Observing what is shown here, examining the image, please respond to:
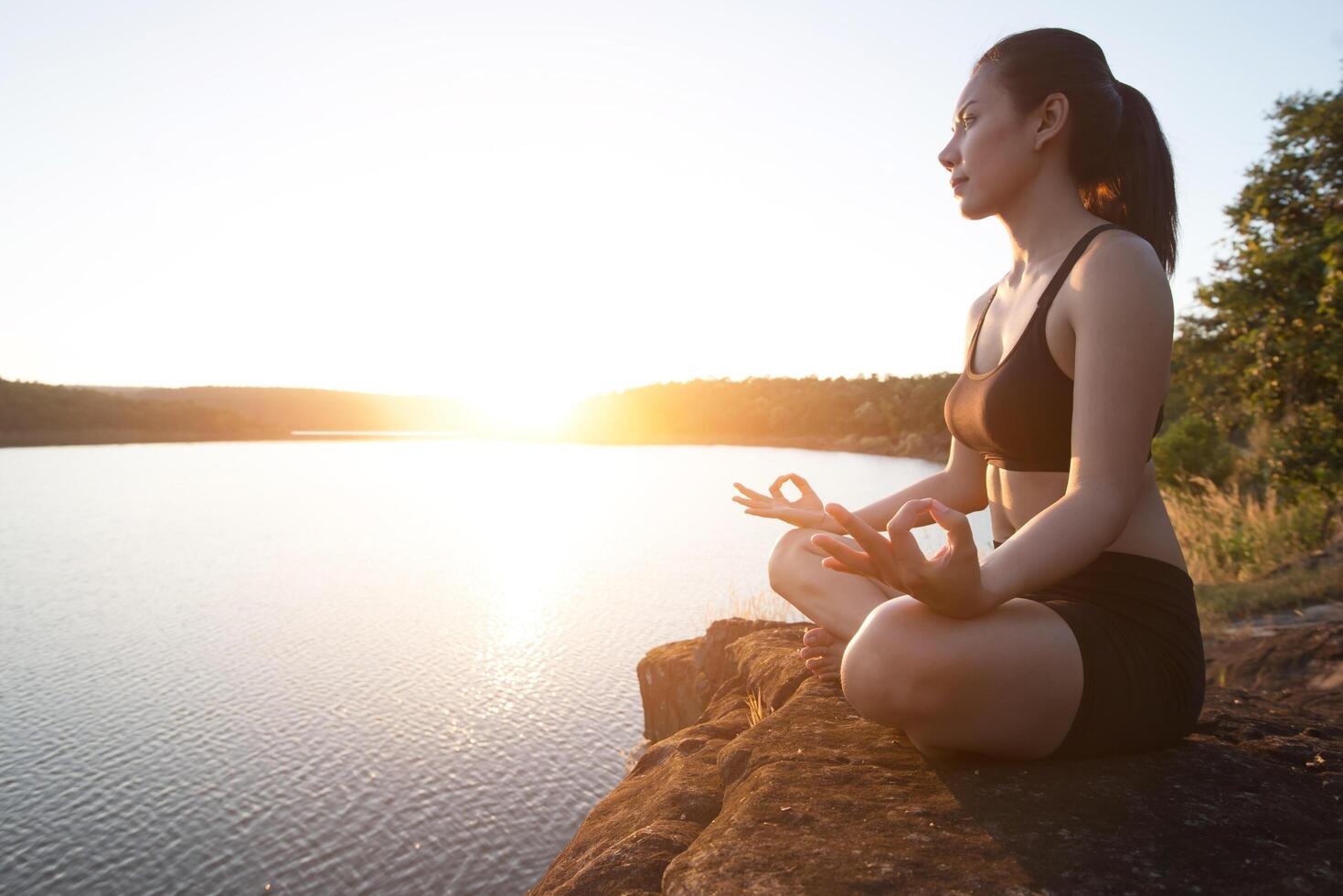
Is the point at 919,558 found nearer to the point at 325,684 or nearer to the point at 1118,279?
the point at 1118,279

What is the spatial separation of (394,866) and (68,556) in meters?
15.9

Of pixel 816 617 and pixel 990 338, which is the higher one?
pixel 990 338

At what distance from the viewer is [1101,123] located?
2.01 m

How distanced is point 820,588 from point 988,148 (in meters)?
1.24

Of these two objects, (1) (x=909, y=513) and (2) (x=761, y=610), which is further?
(2) (x=761, y=610)

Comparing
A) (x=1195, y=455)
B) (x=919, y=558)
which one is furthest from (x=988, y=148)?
(x=1195, y=455)

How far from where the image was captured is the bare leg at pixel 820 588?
7.69 feet

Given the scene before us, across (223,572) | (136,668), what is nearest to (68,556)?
(223,572)

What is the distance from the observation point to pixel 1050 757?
1.89 meters

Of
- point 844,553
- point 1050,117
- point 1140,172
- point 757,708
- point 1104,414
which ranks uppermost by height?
point 1050,117

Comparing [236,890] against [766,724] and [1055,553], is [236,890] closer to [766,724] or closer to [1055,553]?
[766,724]

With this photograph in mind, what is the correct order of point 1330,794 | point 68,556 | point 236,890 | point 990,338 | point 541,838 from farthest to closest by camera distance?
point 68,556
point 541,838
point 236,890
point 990,338
point 1330,794

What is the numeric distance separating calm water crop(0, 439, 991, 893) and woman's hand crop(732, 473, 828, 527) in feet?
13.8

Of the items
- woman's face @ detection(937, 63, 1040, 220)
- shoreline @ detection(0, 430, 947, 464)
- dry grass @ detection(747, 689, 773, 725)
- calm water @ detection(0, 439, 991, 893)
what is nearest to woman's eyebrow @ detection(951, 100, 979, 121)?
woman's face @ detection(937, 63, 1040, 220)
